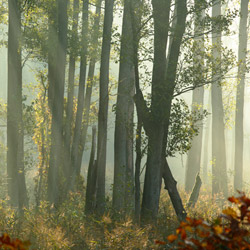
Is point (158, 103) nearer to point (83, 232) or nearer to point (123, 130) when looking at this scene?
point (123, 130)

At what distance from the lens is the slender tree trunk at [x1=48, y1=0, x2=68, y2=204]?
13.3 m

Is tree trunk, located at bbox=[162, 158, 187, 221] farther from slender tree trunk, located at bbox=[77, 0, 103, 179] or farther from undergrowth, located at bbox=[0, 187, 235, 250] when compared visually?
slender tree trunk, located at bbox=[77, 0, 103, 179]

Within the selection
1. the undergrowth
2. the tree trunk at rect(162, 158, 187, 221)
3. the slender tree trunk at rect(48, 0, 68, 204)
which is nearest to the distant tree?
the tree trunk at rect(162, 158, 187, 221)

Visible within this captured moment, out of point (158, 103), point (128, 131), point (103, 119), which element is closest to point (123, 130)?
point (128, 131)

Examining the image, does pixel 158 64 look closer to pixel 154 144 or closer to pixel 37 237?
pixel 154 144

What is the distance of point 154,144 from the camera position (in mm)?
9359

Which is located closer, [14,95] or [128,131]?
[128,131]

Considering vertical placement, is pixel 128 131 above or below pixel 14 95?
below

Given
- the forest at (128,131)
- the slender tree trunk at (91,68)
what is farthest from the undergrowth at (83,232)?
the slender tree trunk at (91,68)

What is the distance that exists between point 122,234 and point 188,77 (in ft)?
13.7

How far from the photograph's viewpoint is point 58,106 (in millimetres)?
13188

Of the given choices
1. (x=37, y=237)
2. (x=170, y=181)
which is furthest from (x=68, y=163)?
(x=37, y=237)

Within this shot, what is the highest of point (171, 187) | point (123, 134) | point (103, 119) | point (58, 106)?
point (58, 106)

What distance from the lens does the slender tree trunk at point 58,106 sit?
13.3 metres
